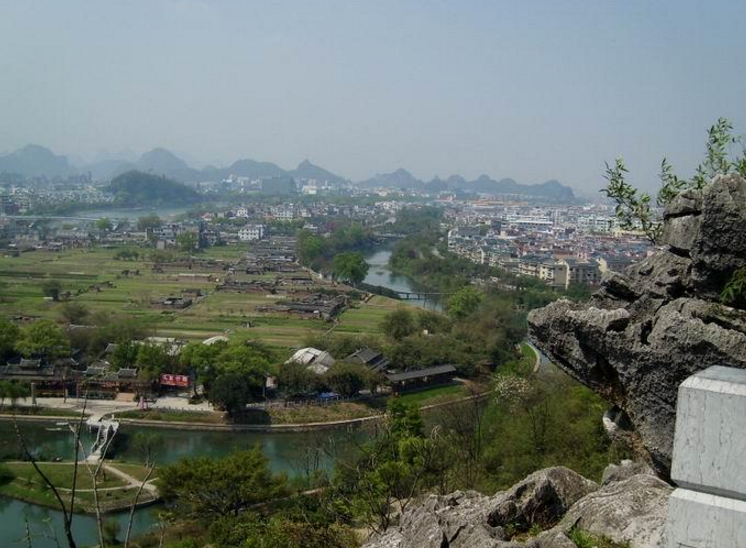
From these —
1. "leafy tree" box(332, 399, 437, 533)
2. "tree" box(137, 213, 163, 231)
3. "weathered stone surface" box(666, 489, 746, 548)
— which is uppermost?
"weathered stone surface" box(666, 489, 746, 548)

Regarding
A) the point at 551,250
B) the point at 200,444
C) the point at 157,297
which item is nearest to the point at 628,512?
the point at 200,444

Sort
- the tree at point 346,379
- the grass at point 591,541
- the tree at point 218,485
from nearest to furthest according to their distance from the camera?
the grass at point 591,541, the tree at point 218,485, the tree at point 346,379

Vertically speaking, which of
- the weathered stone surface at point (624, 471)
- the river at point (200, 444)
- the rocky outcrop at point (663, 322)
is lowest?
the river at point (200, 444)

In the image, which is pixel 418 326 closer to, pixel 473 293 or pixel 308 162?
pixel 473 293

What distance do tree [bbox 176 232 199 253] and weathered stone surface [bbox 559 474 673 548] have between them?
32.0m

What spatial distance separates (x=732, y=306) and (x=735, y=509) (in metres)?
1.07

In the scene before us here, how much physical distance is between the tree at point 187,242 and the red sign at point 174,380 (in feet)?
67.6

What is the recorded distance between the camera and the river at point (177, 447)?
8398 millimetres

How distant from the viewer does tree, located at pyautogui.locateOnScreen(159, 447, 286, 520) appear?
7367 mm

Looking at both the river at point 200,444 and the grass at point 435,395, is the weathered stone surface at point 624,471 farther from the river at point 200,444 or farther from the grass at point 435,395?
the grass at point 435,395

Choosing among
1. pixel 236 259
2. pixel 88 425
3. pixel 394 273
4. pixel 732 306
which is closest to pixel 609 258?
pixel 394 273

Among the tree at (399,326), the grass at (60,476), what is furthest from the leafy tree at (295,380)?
the grass at (60,476)

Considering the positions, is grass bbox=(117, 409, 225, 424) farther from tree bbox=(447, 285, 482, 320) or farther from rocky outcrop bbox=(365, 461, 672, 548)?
rocky outcrop bbox=(365, 461, 672, 548)

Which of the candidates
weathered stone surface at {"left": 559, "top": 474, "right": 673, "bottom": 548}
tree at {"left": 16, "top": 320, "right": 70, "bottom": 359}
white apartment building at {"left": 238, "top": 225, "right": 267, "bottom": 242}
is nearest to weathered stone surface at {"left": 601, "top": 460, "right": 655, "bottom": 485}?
weathered stone surface at {"left": 559, "top": 474, "right": 673, "bottom": 548}
